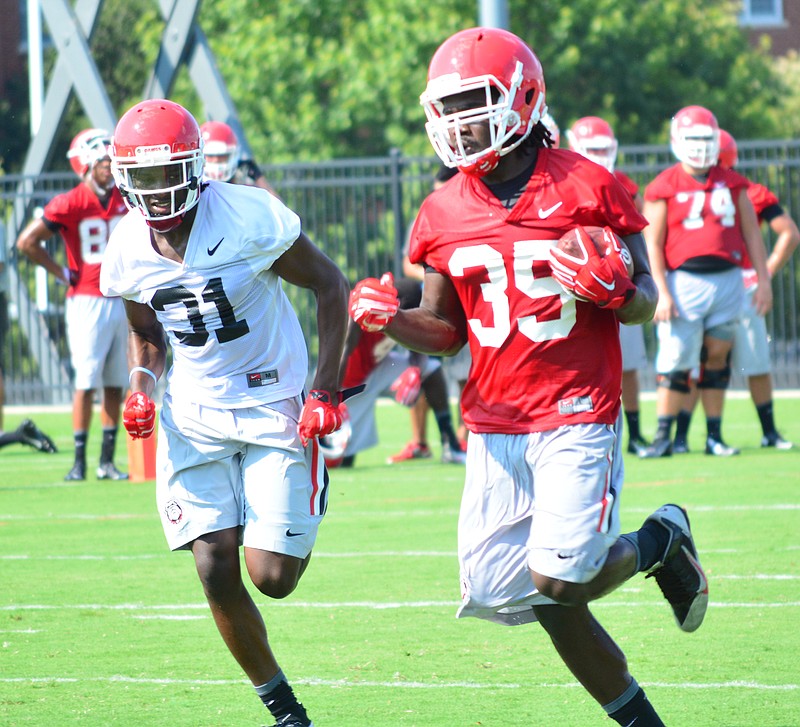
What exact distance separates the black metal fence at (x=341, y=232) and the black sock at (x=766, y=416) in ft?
18.5

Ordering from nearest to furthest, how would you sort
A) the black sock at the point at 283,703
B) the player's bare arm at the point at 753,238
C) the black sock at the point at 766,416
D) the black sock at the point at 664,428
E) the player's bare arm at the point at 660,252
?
the black sock at the point at 283,703, the player's bare arm at the point at 660,252, the player's bare arm at the point at 753,238, the black sock at the point at 664,428, the black sock at the point at 766,416

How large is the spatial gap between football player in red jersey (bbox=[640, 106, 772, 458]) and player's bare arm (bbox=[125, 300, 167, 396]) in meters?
6.17

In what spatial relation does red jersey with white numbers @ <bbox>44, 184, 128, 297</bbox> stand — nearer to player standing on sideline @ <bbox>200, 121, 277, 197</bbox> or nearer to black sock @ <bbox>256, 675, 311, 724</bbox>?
player standing on sideline @ <bbox>200, 121, 277, 197</bbox>

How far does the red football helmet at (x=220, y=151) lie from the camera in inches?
444

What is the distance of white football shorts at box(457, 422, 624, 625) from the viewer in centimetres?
418

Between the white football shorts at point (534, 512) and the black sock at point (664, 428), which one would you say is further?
the black sock at point (664, 428)

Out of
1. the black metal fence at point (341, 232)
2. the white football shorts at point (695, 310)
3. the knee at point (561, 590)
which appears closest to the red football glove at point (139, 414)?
the knee at point (561, 590)

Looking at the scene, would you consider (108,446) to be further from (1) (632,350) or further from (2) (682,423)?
(2) (682,423)

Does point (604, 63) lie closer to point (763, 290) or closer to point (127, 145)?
point (763, 290)

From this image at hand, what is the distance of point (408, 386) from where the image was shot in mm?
10484

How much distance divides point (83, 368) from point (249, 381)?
613 centimetres

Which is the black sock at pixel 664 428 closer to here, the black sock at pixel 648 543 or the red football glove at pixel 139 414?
the black sock at pixel 648 543

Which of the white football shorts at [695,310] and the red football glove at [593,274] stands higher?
the red football glove at [593,274]

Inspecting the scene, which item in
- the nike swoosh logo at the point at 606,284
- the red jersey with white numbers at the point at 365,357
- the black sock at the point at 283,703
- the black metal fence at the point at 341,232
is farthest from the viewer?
the black metal fence at the point at 341,232
